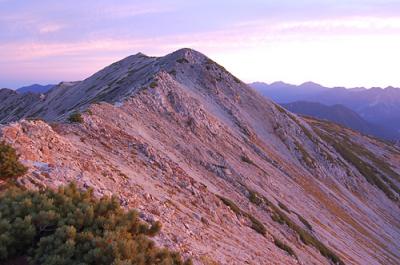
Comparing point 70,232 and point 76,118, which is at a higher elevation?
point 76,118

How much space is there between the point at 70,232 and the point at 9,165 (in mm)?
6921

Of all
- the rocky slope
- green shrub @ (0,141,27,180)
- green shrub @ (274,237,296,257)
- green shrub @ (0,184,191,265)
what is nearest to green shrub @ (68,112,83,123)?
the rocky slope

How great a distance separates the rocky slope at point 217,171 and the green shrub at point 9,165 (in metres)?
0.66

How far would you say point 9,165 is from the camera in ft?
61.2

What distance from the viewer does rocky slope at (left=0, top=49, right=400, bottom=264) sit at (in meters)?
25.9

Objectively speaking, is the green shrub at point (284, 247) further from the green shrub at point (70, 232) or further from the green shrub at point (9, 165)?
the green shrub at point (9, 165)

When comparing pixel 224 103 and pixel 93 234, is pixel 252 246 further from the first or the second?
pixel 224 103

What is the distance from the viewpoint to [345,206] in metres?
71.0

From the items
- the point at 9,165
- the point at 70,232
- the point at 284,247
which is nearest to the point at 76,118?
the point at 9,165

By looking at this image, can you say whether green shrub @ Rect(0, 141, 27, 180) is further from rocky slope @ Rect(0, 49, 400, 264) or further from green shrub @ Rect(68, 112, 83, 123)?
green shrub @ Rect(68, 112, 83, 123)

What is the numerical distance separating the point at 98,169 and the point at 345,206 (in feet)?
177

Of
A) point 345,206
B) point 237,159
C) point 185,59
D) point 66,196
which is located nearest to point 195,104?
point 237,159

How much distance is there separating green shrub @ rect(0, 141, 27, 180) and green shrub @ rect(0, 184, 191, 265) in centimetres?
309

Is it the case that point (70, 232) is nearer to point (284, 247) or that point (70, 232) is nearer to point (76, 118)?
point (76, 118)
